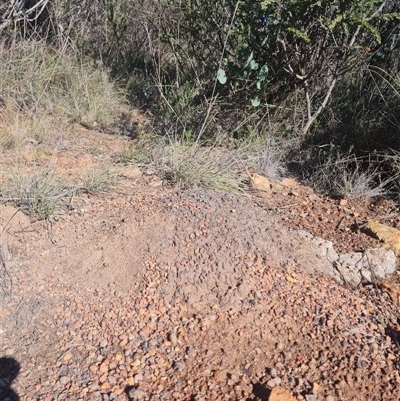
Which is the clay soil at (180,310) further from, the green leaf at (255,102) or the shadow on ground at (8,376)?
the green leaf at (255,102)

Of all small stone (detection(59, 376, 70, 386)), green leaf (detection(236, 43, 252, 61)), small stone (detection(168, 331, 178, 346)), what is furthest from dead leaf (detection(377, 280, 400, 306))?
green leaf (detection(236, 43, 252, 61))

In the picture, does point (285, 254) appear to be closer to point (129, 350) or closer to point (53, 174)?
point (129, 350)

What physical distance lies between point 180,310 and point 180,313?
17 mm

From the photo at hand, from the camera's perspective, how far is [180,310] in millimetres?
2037

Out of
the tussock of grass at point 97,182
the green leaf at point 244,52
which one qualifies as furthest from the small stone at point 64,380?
the green leaf at point 244,52

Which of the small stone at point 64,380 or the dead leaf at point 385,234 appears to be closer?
the small stone at point 64,380

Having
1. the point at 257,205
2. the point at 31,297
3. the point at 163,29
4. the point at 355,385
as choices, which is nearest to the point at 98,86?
the point at 163,29

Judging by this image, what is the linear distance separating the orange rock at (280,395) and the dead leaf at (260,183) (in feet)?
5.72

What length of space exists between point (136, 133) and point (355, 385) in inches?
113

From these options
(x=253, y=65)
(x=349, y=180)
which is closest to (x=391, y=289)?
(x=349, y=180)

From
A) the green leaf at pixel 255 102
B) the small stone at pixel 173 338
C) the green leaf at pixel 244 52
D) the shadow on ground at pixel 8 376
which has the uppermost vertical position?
the green leaf at pixel 244 52

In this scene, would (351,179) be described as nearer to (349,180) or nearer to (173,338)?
(349,180)

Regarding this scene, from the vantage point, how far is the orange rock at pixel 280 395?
158 cm

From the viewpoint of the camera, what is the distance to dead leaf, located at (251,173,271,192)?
3178mm
